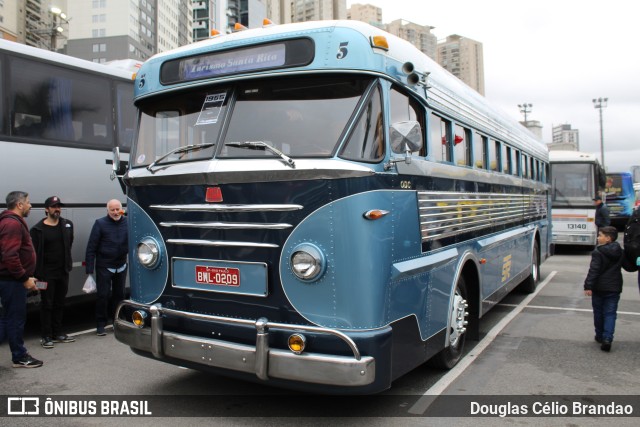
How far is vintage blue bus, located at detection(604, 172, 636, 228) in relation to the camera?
29.1 m

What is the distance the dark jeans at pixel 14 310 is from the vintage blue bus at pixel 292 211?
1646 millimetres

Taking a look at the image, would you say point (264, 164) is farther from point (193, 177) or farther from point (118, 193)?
point (118, 193)

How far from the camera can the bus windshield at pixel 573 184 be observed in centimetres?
1827

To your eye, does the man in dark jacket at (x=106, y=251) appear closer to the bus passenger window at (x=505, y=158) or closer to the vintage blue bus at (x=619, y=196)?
the bus passenger window at (x=505, y=158)

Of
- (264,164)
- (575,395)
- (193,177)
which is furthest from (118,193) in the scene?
(575,395)

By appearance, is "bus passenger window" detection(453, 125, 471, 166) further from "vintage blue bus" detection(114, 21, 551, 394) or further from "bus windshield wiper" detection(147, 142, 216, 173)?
"bus windshield wiper" detection(147, 142, 216, 173)

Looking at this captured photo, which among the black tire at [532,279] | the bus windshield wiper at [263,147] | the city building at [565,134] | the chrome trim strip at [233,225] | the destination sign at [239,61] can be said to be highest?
the city building at [565,134]

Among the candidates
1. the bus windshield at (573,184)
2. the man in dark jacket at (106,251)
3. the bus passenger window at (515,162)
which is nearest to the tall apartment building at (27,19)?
the bus windshield at (573,184)

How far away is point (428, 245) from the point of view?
480 cm

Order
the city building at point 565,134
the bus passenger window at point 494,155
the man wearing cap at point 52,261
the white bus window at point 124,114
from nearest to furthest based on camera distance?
the man wearing cap at point 52,261, the bus passenger window at point 494,155, the white bus window at point 124,114, the city building at point 565,134

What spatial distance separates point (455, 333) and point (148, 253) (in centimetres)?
308

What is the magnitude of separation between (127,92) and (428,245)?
19.7 feet

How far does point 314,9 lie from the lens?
86.1 m

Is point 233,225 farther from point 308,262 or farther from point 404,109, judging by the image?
point 404,109
